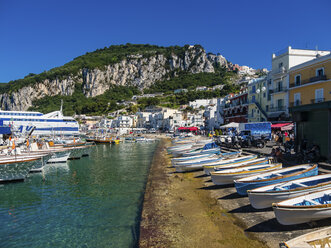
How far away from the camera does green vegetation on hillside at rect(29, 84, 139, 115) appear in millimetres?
153000

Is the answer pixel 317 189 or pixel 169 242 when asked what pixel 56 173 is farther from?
pixel 317 189

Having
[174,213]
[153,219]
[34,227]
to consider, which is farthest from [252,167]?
[34,227]

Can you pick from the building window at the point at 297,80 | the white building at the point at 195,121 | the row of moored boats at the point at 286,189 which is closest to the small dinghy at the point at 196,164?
the row of moored boats at the point at 286,189

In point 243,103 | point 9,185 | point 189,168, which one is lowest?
point 9,185

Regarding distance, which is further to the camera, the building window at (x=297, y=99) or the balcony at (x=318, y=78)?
A: the building window at (x=297, y=99)

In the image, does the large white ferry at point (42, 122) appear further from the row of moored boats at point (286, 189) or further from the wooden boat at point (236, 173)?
the row of moored boats at point (286, 189)

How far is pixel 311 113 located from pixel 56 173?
25466 mm

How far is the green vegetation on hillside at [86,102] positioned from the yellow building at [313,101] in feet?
442

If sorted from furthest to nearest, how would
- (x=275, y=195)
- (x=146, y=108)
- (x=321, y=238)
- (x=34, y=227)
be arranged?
(x=146, y=108), (x=34, y=227), (x=275, y=195), (x=321, y=238)

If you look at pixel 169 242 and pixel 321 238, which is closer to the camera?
A: pixel 321 238

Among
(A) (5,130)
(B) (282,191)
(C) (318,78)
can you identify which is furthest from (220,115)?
(B) (282,191)

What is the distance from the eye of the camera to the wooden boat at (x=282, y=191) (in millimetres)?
8141

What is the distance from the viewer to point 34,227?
11070 millimetres

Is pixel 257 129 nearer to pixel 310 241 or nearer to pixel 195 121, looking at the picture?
pixel 310 241
